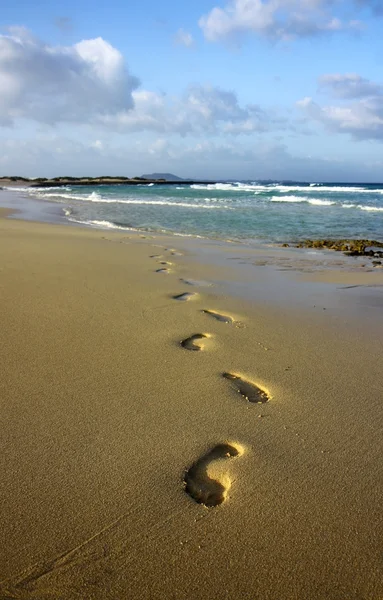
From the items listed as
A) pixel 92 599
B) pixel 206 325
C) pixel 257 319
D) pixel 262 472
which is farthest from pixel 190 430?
pixel 257 319

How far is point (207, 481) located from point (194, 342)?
170 cm

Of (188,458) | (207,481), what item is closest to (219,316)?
(188,458)

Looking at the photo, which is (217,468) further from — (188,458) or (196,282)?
(196,282)

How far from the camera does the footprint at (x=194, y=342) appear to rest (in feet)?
11.6

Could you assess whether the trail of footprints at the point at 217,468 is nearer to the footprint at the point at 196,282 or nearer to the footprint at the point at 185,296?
the footprint at the point at 185,296

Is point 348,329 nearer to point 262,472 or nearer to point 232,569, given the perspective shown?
point 262,472

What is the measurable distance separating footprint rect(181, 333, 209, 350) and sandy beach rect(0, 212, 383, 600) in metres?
0.02

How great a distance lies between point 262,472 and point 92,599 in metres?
0.89

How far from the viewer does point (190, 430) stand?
7.76 feet

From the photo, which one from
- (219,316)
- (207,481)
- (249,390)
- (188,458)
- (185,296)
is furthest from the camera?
(185,296)

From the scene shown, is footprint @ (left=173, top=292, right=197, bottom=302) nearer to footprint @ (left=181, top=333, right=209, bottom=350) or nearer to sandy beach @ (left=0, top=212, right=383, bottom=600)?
sandy beach @ (left=0, top=212, right=383, bottom=600)

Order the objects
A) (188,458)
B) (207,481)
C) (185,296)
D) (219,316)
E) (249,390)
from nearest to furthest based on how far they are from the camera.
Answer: (207,481) → (188,458) → (249,390) → (219,316) → (185,296)

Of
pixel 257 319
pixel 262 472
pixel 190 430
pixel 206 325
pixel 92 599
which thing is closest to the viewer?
pixel 92 599

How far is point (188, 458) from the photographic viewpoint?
84.6 inches
